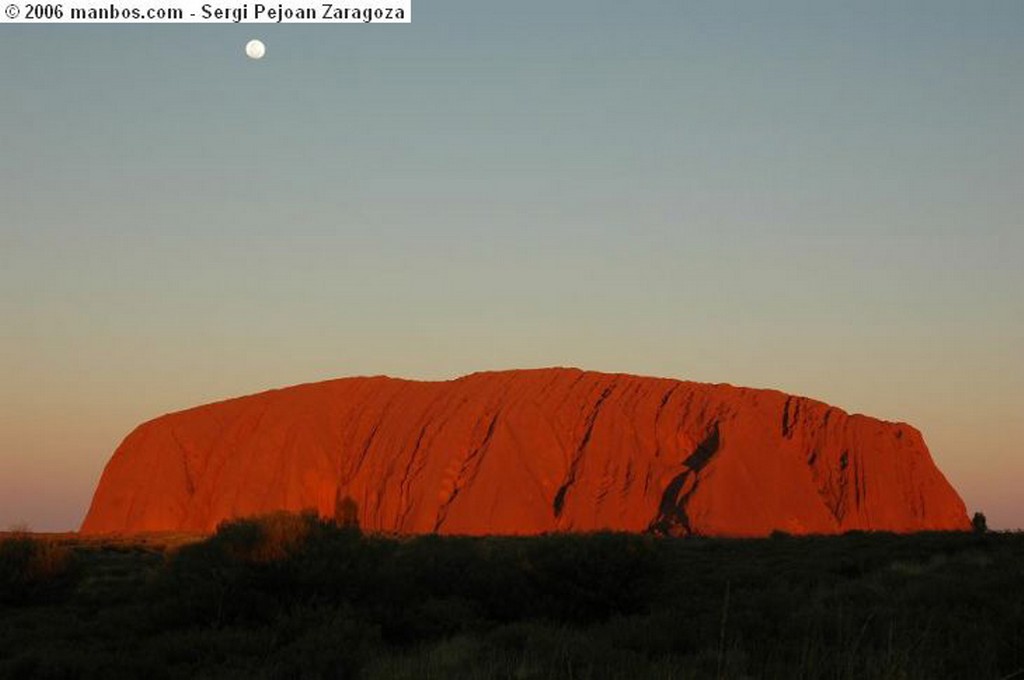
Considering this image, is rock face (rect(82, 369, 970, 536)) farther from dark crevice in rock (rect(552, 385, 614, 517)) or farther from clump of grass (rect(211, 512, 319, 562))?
clump of grass (rect(211, 512, 319, 562))

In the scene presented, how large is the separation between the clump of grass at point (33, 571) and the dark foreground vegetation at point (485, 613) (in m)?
0.04

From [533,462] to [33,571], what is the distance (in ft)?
163

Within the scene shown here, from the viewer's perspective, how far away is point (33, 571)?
2538cm

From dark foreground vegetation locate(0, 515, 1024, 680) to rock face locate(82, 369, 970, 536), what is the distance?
37.6 m

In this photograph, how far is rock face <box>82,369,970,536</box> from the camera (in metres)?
69.6

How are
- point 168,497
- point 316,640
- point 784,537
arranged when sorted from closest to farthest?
point 316,640 → point 784,537 → point 168,497

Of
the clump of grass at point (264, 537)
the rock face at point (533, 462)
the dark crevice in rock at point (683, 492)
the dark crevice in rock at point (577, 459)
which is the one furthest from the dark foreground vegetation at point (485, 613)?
the dark crevice in rock at point (577, 459)

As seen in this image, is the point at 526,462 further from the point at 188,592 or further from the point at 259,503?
the point at 188,592

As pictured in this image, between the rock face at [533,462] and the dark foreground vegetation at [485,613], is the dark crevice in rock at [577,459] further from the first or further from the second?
the dark foreground vegetation at [485,613]

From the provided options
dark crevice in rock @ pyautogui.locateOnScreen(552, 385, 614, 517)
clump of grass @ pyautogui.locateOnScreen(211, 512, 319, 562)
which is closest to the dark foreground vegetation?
clump of grass @ pyautogui.locateOnScreen(211, 512, 319, 562)

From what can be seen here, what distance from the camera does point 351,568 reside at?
21.7 meters

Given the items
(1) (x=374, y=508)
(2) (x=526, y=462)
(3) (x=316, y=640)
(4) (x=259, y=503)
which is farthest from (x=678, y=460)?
(3) (x=316, y=640)

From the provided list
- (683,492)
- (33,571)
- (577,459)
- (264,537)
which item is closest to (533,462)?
(577,459)

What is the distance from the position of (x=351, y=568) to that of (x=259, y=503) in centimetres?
5853
